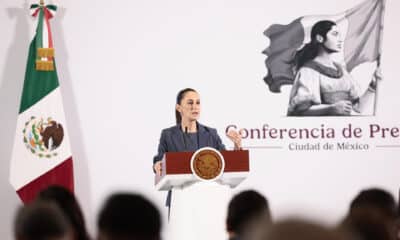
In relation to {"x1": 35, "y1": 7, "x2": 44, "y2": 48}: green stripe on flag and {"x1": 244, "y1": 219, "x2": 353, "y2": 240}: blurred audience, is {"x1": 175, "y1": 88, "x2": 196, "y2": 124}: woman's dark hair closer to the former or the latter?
{"x1": 35, "y1": 7, "x2": 44, "y2": 48}: green stripe on flag

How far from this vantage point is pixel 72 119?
7.68 meters

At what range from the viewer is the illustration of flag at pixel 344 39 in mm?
8086

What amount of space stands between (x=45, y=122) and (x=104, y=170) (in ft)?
2.46

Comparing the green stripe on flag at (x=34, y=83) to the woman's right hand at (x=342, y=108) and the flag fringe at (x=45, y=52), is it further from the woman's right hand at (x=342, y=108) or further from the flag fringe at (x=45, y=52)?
the woman's right hand at (x=342, y=108)

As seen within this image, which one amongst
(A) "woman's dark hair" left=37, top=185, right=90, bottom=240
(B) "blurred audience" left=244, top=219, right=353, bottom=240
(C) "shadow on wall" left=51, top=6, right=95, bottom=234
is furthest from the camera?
(C) "shadow on wall" left=51, top=6, right=95, bottom=234

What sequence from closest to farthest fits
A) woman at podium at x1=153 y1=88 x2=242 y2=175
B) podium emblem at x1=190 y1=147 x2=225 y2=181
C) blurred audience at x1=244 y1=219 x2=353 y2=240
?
blurred audience at x1=244 y1=219 x2=353 y2=240 < podium emblem at x1=190 y1=147 x2=225 y2=181 < woman at podium at x1=153 y1=88 x2=242 y2=175

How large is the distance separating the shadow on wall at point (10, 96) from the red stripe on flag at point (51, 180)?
0.33 m

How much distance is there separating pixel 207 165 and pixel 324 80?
125 inches

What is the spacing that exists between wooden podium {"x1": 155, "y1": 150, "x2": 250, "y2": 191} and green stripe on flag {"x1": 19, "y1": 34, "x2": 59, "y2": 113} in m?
2.22

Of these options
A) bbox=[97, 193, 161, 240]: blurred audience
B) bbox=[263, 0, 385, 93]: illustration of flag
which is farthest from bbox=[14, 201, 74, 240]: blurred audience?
bbox=[263, 0, 385, 93]: illustration of flag

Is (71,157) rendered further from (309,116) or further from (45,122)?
(309,116)

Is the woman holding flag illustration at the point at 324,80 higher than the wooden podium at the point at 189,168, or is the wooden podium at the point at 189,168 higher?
the woman holding flag illustration at the point at 324,80

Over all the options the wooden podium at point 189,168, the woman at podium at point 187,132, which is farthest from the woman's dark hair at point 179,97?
the wooden podium at point 189,168

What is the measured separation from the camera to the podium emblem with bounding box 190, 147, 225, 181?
5363 mm
